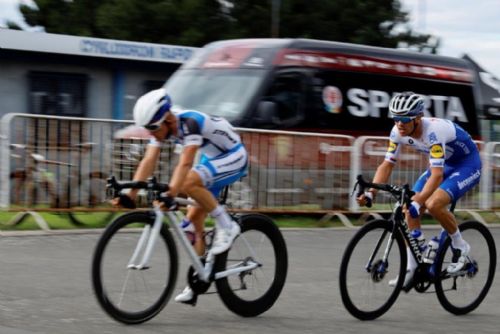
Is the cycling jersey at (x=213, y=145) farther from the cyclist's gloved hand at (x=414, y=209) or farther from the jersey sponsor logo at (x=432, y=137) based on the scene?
the jersey sponsor logo at (x=432, y=137)

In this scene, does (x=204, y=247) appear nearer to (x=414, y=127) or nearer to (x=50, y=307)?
(x=50, y=307)

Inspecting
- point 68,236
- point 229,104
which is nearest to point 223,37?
point 229,104

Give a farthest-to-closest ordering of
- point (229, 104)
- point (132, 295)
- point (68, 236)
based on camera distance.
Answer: point (229, 104) < point (68, 236) < point (132, 295)

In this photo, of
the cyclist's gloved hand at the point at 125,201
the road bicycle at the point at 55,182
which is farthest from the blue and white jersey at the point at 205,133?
the road bicycle at the point at 55,182

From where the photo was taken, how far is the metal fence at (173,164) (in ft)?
42.1

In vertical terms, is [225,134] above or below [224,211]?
above

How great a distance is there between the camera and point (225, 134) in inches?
302

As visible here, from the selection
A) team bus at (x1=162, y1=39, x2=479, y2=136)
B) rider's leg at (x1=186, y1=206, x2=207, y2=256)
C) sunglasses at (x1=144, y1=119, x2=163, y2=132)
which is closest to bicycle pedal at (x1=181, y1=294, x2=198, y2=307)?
rider's leg at (x1=186, y1=206, x2=207, y2=256)

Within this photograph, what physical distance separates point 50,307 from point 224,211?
149 cm

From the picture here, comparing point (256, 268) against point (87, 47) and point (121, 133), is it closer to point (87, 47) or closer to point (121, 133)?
point (121, 133)

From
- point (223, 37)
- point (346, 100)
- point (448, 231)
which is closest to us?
point (448, 231)

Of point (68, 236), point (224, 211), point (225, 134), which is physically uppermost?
point (225, 134)

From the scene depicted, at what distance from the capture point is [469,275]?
857cm

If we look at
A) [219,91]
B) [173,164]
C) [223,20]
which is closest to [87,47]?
[219,91]
